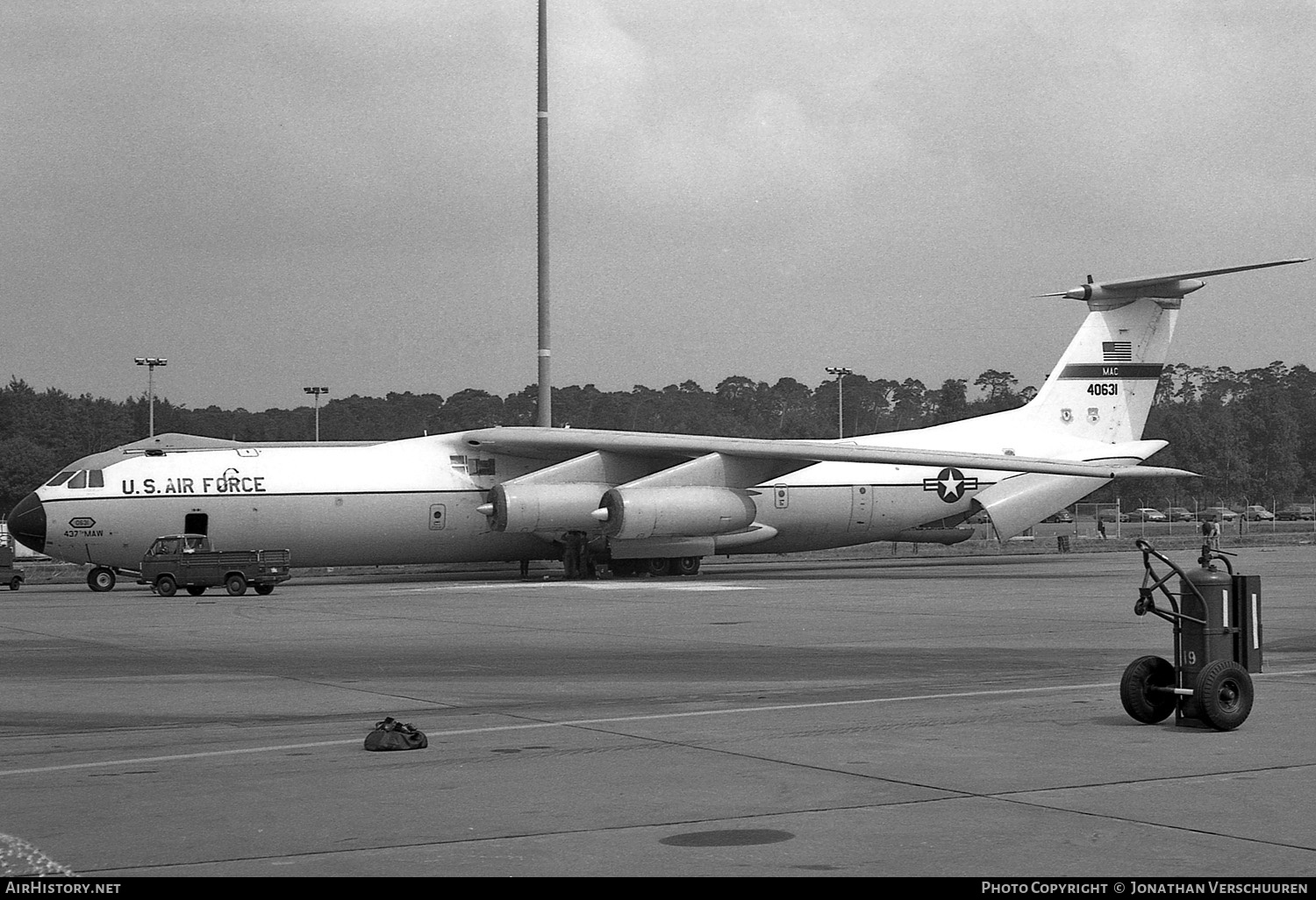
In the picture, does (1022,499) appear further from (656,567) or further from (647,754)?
(647,754)

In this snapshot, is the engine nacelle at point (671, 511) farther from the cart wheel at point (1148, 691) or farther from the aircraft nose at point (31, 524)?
the cart wheel at point (1148, 691)

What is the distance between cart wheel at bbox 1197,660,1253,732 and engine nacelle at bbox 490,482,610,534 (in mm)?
24994

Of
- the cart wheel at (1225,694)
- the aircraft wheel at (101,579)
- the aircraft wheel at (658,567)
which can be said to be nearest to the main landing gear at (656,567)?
the aircraft wheel at (658,567)

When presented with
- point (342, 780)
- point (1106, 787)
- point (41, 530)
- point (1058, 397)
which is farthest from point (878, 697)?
point (1058, 397)

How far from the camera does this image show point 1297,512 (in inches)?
4360

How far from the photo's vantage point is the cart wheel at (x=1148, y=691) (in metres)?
10.9

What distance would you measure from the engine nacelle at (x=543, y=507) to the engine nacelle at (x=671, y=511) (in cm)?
56

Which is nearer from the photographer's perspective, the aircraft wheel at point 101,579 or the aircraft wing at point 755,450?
the aircraft wing at point 755,450

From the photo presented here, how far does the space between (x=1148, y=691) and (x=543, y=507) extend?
81.3 feet

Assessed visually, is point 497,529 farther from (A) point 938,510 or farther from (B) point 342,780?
(B) point 342,780

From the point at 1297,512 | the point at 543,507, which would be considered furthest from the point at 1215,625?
the point at 1297,512

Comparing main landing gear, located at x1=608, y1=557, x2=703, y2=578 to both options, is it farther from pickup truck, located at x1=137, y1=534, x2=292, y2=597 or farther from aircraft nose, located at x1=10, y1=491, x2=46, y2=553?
aircraft nose, located at x1=10, y1=491, x2=46, y2=553

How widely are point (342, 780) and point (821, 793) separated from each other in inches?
114

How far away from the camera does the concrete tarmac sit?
690 centimetres
